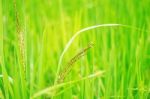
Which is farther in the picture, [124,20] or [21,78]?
[124,20]

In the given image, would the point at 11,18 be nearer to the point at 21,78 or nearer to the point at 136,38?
the point at 136,38

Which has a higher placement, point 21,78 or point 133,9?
point 133,9

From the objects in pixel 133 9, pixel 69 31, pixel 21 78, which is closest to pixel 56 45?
pixel 69 31

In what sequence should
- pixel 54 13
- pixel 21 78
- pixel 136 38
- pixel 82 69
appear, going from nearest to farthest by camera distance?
pixel 21 78, pixel 82 69, pixel 136 38, pixel 54 13

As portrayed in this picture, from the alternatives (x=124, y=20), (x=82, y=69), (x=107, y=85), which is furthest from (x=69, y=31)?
(x=107, y=85)

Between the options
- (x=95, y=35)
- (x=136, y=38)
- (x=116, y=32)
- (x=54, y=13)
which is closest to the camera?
(x=95, y=35)

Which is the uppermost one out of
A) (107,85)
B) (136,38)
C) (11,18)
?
(11,18)
